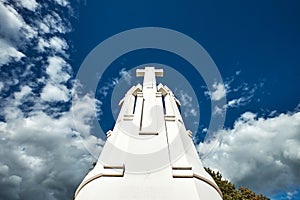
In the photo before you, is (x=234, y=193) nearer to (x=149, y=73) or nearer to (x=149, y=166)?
(x=149, y=73)

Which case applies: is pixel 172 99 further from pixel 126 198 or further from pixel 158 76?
pixel 126 198

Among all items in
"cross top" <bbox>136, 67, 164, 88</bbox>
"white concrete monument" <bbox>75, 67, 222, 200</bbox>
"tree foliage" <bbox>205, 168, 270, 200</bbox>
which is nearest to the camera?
"white concrete monument" <bbox>75, 67, 222, 200</bbox>

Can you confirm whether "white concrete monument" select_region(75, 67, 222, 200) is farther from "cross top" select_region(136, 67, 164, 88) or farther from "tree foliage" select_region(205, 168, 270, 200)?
"tree foliage" select_region(205, 168, 270, 200)

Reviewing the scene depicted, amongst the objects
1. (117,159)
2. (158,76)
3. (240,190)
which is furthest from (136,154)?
(240,190)

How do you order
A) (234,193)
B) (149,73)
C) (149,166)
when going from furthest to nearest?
(234,193) → (149,73) → (149,166)

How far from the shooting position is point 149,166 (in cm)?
476

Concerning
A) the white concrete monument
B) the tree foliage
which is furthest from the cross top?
the tree foliage

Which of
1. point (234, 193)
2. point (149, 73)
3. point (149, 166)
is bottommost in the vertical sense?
point (149, 166)

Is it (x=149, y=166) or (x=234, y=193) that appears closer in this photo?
(x=149, y=166)

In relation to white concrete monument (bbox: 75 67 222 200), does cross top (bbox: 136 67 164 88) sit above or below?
above

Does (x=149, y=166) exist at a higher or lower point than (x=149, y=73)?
lower

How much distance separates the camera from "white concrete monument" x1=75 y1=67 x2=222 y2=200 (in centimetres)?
407

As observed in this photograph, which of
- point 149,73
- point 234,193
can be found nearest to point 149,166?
point 149,73

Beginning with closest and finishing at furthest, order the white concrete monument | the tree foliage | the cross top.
Result: 1. the white concrete monument
2. the cross top
3. the tree foliage
